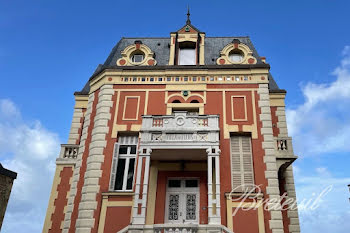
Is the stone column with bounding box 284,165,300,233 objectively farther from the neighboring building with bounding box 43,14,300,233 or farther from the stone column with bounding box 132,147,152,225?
the stone column with bounding box 132,147,152,225

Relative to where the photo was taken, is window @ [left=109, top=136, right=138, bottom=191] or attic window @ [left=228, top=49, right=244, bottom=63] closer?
window @ [left=109, top=136, right=138, bottom=191]

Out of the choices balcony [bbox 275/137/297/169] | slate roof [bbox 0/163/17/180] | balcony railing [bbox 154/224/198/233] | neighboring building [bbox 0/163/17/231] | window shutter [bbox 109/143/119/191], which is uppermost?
balcony [bbox 275/137/297/169]

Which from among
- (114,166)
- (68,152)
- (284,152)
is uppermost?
(68,152)

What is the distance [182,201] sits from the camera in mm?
16125

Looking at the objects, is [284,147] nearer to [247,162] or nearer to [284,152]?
[284,152]

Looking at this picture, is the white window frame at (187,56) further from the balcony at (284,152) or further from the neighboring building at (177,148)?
the balcony at (284,152)

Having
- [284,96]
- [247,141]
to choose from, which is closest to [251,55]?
[284,96]

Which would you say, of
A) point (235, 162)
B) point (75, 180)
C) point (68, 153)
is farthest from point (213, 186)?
point (68, 153)

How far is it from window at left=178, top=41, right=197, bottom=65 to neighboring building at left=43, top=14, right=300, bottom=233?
2.6 inches

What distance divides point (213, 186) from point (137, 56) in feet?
32.6

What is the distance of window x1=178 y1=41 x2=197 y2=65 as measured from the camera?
2044 cm

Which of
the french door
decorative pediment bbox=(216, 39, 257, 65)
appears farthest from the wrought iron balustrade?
decorative pediment bbox=(216, 39, 257, 65)

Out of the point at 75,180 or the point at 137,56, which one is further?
the point at 137,56

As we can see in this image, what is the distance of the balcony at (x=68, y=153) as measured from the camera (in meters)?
19.8
